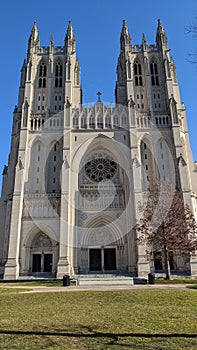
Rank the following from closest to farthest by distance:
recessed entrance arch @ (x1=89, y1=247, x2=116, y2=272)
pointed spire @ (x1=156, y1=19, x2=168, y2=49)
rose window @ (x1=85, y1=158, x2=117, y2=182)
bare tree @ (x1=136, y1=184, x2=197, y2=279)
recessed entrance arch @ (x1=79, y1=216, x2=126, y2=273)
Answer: bare tree @ (x1=136, y1=184, x2=197, y2=279) → recessed entrance arch @ (x1=79, y1=216, x2=126, y2=273) → recessed entrance arch @ (x1=89, y1=247, x2=116, y2=272) → rose window @ (x1=85, y1=158, x2=117, y2=182) → pointed spire @ (x1=156, y1=19, x2=168, y2=49)

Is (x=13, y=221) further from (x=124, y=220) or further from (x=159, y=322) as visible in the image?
(x=159, y=322)

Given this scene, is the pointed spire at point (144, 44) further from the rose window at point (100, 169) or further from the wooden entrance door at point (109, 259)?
the wooden entrance door at point (109, 259)

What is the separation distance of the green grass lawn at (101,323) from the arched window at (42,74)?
110ft

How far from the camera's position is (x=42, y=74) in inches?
1556

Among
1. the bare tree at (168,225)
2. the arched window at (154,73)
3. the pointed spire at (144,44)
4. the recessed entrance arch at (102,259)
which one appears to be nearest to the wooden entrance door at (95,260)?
the recessed entrance arch at (102,259)

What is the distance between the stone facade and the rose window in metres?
0.13

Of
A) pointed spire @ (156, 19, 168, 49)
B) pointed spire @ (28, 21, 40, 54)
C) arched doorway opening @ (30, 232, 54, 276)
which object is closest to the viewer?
arched doorway opening @ (30, 232, 54, 276)

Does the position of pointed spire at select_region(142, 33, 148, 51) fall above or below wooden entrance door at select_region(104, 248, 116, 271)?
above

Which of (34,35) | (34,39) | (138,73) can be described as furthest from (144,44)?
(34,35)

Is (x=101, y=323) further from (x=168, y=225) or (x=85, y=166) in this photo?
(x=85, y=166)

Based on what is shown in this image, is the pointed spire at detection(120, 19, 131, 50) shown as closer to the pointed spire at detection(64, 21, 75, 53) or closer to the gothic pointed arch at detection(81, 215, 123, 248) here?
the pointed spire at detection(64, 21, 75, 53)

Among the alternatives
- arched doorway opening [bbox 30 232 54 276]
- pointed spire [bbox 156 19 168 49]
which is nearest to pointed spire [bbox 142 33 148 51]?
pointed spire [bbox 156 19 168 49]

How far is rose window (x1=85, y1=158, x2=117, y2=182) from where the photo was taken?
34.2 m

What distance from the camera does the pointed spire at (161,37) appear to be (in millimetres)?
40169
